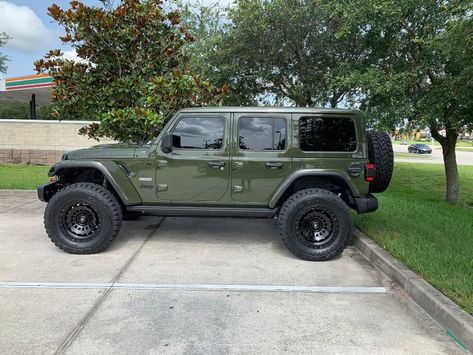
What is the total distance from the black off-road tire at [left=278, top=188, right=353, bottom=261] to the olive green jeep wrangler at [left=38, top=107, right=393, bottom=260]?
12 mm

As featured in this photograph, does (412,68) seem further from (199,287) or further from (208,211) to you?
(199,287)

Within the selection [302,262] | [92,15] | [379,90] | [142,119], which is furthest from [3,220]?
[379,90]

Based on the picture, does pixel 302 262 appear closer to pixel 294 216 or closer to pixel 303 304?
pixel 294 216

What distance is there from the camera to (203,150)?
498 cm

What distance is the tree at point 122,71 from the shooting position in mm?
6961

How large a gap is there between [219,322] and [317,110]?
2.91 meters

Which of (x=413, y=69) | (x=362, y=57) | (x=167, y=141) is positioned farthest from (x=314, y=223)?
(x=362, y=57)

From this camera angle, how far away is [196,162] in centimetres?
491

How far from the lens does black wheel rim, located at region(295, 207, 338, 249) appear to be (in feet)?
15.9

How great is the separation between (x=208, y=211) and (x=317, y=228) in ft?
4.55

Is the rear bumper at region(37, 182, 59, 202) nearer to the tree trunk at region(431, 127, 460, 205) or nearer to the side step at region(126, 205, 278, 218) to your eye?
the side step at region(126, 205, 278, 218)

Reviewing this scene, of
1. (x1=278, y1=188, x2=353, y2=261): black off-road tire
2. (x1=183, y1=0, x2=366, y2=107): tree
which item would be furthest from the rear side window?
(x1=183, y1=0, x2=366, y2=107): tree

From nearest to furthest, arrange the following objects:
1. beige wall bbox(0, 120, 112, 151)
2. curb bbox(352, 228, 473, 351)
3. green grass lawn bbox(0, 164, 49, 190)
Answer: curb bbox(352, 228, 473, 351) → green grass lawn bbox(0, 164, 49, 190) → beige wall bbox(0, 120, 112, 151)

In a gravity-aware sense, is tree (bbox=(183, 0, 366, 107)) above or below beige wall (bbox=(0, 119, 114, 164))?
above
